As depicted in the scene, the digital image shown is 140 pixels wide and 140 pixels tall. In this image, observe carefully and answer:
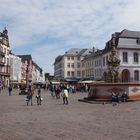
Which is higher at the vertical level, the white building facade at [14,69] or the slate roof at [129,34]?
the slate roof at [129,34]

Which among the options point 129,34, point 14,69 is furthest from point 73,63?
point 129,34

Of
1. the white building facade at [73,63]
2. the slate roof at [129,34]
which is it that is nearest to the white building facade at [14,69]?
the white building facade at [73,63]

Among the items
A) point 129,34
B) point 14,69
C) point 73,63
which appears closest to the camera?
point 129,34

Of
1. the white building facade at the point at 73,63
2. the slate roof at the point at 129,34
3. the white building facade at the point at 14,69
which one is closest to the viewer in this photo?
the slate roof at the point at 129,34

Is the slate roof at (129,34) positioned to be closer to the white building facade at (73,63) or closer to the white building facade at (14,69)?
the white building facade at (14,69)

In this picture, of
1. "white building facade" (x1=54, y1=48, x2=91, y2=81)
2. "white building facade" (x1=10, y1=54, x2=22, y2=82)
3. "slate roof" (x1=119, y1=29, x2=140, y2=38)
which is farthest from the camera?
"white building facade" (x1=54, y1=48, x2=91, y2=81)

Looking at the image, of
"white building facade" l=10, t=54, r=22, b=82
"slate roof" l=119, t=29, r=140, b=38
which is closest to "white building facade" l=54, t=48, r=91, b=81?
"white building facade" l=10, t=54, r=22, b=82

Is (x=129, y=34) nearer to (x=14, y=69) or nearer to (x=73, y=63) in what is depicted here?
(x=14, y=69)

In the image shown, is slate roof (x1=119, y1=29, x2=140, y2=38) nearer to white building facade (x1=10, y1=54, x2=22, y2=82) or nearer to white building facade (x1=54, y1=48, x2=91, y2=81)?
white building facade (x1=10, y1=54, x2=22, y2=82)

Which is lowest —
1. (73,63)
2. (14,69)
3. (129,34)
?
(14,69)

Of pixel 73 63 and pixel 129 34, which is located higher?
pixel 129 34

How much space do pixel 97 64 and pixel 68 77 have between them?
129 ft

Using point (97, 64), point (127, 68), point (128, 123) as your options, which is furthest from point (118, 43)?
point (128, 123)

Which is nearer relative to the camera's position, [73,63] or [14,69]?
Answer: [14,69]
